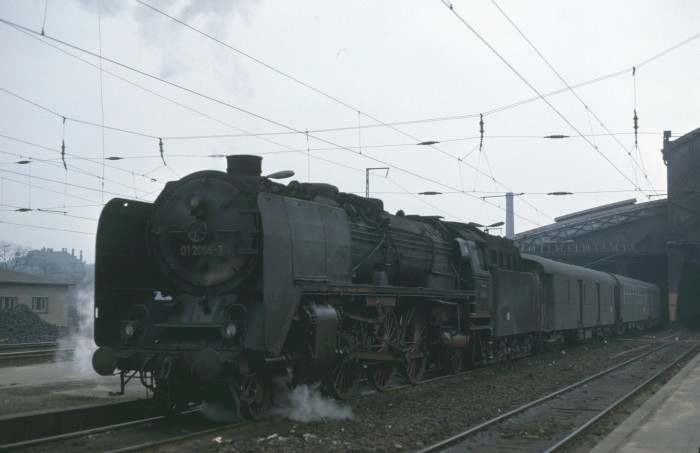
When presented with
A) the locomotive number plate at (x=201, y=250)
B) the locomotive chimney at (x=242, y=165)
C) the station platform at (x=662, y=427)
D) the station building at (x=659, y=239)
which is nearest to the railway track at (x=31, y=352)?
the locomotive number plate at (x=201, y=250)

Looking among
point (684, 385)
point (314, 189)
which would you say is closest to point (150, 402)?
point (314, 189)

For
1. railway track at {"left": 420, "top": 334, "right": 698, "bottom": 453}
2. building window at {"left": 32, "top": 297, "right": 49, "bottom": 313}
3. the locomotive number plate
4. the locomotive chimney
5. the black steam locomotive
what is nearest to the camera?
railway track at {"left": 420, "top": 334, "right": 698, "bottom": 453}

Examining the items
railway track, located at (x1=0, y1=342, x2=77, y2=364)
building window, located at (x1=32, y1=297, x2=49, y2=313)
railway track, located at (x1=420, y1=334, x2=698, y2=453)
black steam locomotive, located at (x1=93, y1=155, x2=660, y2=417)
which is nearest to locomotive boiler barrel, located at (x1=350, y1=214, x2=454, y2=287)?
black steam locomotive, located at (x1=93, y1=155, x2=660, y2=417)

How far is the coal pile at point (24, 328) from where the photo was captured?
28.4 meters

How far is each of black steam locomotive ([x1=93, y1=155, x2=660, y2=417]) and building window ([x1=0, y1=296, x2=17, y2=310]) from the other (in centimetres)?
2821

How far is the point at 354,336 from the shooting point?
11.2 metres

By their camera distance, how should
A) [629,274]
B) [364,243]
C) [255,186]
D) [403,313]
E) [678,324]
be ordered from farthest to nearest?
[629,274]
[678,324]
[403,313]
[364,243]
[255,186]

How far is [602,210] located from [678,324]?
17.7 meters

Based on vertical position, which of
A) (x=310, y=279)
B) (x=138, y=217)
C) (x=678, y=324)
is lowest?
(x=678, y=324)

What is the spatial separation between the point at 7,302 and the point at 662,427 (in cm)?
3437

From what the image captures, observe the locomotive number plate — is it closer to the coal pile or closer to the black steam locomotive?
the black steam locomotive

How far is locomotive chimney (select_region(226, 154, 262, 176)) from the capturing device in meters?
10.2

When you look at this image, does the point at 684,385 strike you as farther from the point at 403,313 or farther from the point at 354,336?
the point at 354,336

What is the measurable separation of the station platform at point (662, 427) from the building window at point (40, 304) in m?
33.5
